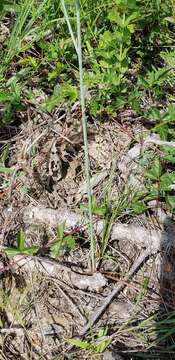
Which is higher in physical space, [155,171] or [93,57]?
[93,57]

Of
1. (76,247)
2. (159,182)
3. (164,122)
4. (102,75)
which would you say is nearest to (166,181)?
(159,182)

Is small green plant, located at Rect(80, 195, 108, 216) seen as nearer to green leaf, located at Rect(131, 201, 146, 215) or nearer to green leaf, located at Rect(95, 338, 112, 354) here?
green leaf, located at Rect(131, 201, 146, 215)

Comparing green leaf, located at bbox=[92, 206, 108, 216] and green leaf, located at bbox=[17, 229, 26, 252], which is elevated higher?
green leaf, located at bbox=[92, 206, 108, 216]

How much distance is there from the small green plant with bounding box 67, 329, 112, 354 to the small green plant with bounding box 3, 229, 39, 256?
1.12 feet

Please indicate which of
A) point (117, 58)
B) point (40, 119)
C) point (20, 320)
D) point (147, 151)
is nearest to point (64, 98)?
point (40, 119)

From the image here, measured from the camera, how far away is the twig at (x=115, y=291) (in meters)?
1.78

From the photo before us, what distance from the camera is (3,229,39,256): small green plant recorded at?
72.5 inches

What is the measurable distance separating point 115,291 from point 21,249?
38cm

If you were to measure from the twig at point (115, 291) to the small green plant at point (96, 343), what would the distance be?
4 centimetres

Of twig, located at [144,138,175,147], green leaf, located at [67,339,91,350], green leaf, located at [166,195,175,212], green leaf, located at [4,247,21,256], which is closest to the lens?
green leaf, located at [67,339,91,350]

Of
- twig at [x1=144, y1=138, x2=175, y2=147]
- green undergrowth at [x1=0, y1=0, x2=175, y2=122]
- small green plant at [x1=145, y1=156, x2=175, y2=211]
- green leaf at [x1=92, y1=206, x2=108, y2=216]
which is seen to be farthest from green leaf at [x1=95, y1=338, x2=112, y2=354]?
green undergrowth at [x1=0, y1=0, x2=175, y2=122]

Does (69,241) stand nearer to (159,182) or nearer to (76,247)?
(76,247)

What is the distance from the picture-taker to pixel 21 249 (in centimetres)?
185

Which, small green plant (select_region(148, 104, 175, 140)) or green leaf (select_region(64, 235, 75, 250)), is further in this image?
small green plant (select_region(148, 104, 175, 140))
